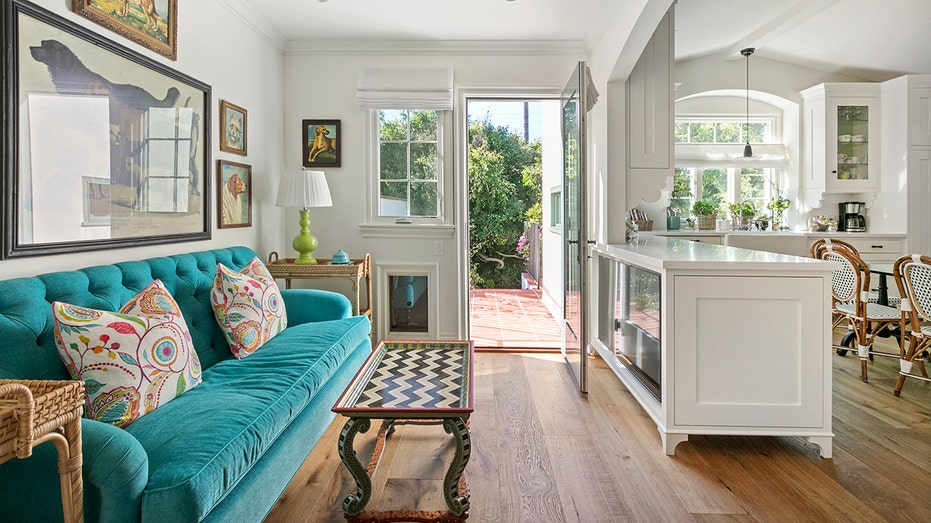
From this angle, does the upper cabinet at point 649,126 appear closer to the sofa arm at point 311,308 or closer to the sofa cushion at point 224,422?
the sofa arm at point 311,308

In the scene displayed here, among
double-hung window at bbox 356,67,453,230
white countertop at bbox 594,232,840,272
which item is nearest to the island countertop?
white countertop at bbox 594,232,840,272

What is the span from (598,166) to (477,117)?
17.0 feet

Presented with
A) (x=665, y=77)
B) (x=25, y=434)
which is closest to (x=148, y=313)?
(x=25, y=434)

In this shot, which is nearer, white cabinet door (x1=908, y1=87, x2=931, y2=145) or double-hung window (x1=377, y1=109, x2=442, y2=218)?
double-hung window (x1=377, y1=109, x2=442, y2=218)

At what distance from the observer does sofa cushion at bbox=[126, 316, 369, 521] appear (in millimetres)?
1324

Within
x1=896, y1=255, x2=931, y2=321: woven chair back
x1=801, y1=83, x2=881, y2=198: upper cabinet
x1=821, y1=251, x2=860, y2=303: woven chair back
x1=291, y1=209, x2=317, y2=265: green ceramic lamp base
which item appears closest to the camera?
x1=896, y1=255, x2=931, y2=321: woven chair back

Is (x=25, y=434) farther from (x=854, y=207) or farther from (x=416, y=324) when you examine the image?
(x=854, y=207)

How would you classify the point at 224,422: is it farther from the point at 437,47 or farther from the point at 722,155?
the point at 722,155

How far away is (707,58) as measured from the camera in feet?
17.6

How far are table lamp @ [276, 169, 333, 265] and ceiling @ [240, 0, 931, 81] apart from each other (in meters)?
1.11

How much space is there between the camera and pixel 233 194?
3406 millimetres

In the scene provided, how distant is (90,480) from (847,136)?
626 cm

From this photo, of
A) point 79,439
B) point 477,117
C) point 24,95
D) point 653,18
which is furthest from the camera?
point 477,117

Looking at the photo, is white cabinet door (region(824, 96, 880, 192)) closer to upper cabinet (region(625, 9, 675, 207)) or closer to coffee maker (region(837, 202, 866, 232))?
coffee maker (region(837, 202, 866, 232))
